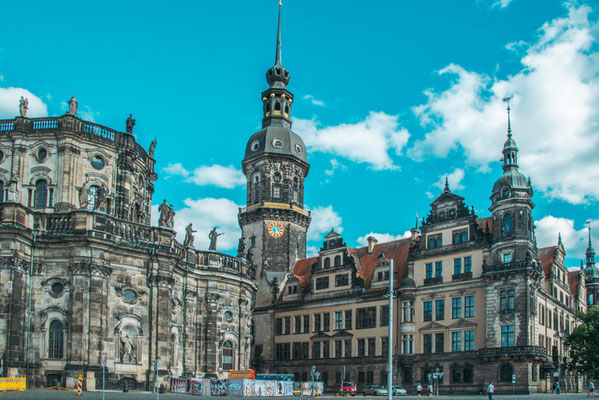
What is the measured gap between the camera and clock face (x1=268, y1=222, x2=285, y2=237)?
269 feet

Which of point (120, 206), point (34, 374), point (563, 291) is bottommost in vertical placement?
point (34, 374)

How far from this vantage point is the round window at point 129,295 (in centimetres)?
4706

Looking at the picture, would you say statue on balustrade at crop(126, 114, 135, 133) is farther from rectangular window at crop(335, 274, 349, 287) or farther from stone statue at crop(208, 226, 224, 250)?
rectangular window at crop(335, 274, 349, 287)

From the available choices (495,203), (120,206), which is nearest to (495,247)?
(495,203)

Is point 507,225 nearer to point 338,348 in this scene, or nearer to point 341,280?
point 341,280

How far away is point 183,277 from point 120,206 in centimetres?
686

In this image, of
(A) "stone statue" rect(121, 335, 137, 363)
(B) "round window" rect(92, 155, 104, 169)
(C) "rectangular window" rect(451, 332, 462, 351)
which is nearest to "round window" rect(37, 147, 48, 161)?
(B) "round window" rect(92, 155, 104, 169)

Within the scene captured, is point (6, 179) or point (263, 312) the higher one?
point (6, 179)

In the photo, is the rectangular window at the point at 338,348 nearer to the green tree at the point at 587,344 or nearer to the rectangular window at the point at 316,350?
the rectangular window at the point at 316,350

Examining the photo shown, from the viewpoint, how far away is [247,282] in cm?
5950

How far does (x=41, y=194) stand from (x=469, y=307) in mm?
36910

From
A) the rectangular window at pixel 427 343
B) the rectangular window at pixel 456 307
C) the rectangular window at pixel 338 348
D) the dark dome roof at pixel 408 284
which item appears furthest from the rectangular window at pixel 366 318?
the rectangular window at pixel 456 307

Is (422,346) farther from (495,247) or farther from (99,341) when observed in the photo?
(99,341)

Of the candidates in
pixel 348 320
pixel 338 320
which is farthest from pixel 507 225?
pixel 338 320
